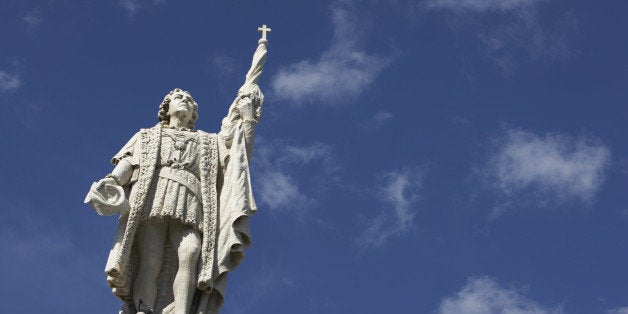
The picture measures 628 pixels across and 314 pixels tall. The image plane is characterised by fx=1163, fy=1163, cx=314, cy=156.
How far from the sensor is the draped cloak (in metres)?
15.5

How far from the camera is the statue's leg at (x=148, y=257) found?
15422mm

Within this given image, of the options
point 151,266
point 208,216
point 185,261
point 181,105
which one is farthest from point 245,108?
point 151,266

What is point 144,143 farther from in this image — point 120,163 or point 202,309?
point 202,309

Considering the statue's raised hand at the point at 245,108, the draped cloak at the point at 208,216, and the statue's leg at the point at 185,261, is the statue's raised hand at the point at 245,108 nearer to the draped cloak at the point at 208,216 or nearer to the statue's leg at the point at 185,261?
the draped cloak at the point at 208,216

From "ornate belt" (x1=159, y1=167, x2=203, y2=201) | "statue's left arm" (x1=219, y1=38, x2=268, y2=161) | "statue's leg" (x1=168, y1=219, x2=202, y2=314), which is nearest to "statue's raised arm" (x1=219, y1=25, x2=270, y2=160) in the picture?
"statue's left arm" (x1=219, y1=38, x2=268, y2=161)

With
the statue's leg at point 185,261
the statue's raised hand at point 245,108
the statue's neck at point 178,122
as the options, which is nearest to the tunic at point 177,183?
the statue's leg at point 185,261

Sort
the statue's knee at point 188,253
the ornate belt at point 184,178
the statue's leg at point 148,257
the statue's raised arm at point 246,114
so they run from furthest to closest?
the statue's raised arm at point 246,114 < the ornate belt at point 184,178 < the statue's knee at point 188,253 < the statue's leg at point 148,257

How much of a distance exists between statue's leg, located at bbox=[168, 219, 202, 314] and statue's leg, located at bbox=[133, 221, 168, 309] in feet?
0.60

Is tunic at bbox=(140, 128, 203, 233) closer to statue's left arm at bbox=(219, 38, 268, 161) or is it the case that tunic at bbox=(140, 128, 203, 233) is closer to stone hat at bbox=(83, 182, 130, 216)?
stone hat at bbox=(83, 182, 130, 216)

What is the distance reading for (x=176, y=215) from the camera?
51.9 ft

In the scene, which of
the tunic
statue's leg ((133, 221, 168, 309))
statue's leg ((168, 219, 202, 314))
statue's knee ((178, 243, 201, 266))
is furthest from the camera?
the tunic

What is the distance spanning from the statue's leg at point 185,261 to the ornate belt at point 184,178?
573 mm

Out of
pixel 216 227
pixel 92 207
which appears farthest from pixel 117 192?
pixel 216 227

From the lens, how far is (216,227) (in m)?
16.0
